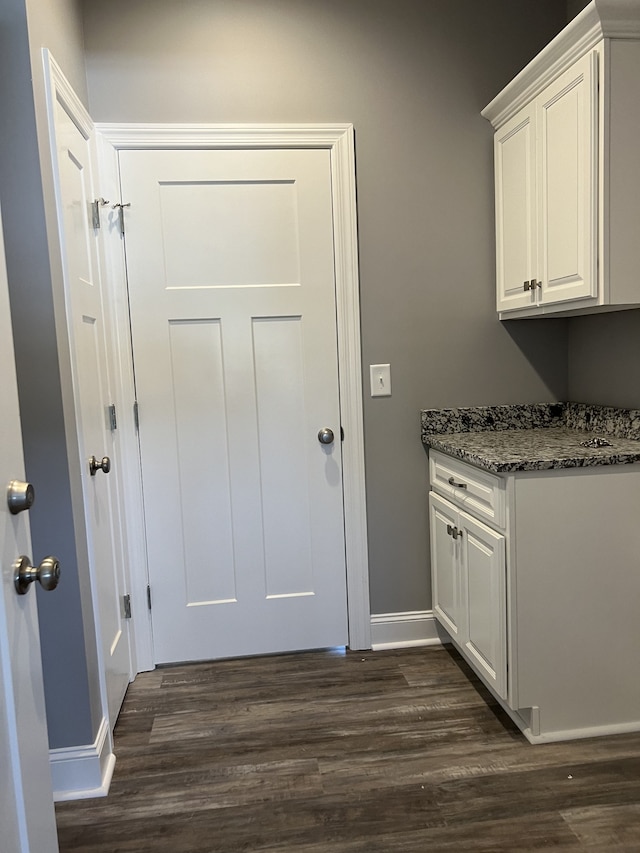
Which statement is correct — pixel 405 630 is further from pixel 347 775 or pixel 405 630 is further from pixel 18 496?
pixel 18 496

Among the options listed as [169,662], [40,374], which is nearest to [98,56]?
[40,374]

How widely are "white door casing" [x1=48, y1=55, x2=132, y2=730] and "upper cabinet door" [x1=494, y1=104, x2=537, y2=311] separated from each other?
154cm

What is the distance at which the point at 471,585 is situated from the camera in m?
2.19

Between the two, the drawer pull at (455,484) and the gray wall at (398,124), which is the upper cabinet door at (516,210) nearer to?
the gray wall at (398,124)

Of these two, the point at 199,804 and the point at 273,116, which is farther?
the point at 273,116

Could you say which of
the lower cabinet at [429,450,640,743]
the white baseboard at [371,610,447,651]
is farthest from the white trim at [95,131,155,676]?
the lower cabinet at [429,450,640,743]

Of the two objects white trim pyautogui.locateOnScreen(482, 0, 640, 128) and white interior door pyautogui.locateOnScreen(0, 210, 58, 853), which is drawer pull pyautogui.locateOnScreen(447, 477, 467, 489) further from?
white interior door pyautogui.locateOnScreen(0, 210, 58, 853)

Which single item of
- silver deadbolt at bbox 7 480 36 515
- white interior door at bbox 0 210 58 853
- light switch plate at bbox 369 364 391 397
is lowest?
white interior door at bbox 0 210 58 853

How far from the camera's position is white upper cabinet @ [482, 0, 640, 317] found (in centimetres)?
182

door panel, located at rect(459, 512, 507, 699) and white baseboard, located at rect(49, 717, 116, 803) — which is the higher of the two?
door panel, located at rect(459, 512, 507, 699)

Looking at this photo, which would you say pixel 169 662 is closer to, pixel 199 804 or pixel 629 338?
pixel 199 804

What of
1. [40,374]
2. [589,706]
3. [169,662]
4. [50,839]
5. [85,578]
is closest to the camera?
[50,839]

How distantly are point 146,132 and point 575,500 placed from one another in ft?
6.58

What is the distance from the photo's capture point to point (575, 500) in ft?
6.36
